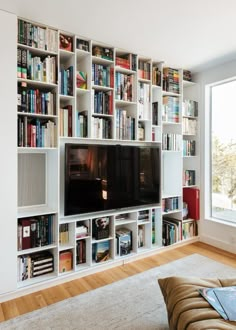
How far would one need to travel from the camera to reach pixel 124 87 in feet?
9.56

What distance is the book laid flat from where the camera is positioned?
1271 mm

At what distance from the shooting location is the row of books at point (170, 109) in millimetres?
3305

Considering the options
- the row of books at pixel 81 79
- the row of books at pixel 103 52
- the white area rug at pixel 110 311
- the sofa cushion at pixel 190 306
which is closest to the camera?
the sofa cushion at pixel 190 306

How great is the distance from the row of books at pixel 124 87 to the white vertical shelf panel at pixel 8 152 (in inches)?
45.4

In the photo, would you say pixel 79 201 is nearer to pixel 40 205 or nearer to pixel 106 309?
pixel 40 205

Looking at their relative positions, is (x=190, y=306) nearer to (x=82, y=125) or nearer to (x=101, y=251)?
(x=101, y=251)

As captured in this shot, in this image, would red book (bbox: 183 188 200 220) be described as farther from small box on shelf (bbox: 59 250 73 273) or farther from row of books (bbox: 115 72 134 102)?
small box on shelf (bbox: 59 250 73 273)

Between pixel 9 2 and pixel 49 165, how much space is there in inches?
58.3

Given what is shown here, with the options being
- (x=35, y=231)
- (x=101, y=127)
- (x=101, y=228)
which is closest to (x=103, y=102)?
(x=101, y=127)

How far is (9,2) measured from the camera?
1.96 m

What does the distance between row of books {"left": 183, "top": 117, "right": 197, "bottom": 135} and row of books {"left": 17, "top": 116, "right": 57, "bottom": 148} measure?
1.96 m

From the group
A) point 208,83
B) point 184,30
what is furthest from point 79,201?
point 208,83

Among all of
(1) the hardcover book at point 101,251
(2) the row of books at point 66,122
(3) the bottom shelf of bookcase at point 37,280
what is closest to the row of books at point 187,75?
(2) the row of books at point 66,122

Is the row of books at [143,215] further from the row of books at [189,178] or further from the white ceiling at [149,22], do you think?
the white ceiling at [149,22]
